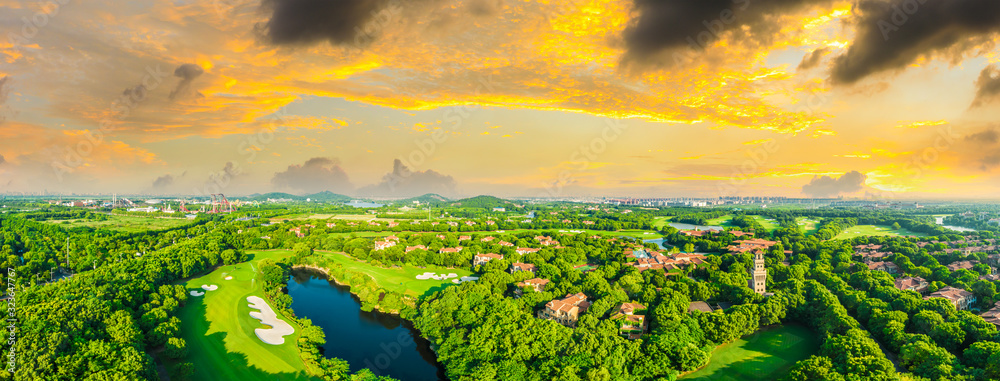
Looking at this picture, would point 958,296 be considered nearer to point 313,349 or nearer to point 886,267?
point 886,267

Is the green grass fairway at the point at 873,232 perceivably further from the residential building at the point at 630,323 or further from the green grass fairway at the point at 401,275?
the green grass fairway at the point at 401,275

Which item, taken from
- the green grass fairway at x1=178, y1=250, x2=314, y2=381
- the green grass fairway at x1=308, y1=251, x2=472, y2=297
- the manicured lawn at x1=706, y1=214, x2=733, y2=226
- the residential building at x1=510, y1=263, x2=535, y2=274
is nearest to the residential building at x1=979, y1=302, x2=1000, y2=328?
the residential building at x1=510, y1=263, x2=535, y2=274

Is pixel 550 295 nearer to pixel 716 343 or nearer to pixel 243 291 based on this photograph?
pixel 716 343

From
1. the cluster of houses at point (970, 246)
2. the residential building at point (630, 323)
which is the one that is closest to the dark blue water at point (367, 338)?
the residential building at point (630, 323)

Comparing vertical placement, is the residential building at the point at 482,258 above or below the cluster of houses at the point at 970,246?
below

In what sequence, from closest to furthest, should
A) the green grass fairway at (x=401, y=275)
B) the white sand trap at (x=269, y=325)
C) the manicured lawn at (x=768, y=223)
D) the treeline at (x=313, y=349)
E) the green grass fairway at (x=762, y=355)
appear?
the treeline at (x=313, y=349), the green grass fairway at (x=762, y=355), the white sand trap at (x=269, y=325), the green grass fairway at (x=401, y=275), the manicured lawn at (x=768, y=223)

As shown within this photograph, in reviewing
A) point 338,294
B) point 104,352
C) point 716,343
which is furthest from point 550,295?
point 104,352

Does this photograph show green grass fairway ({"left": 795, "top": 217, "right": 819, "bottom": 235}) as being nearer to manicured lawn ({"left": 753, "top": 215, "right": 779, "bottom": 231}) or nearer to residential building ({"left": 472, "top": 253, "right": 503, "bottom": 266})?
manicured lawn ({"left": 753, "top": 215, "right": 779, "bottom": 231})

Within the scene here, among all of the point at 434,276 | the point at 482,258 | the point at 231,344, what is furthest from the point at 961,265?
the point at 231,344
